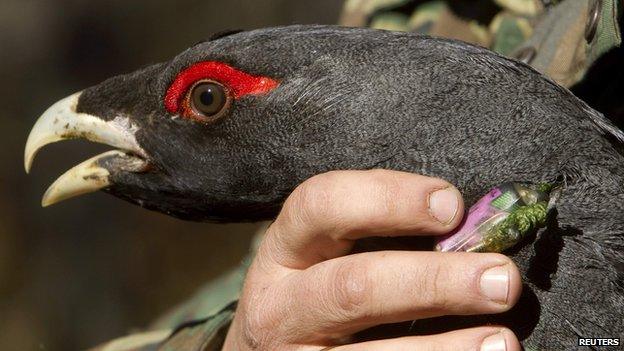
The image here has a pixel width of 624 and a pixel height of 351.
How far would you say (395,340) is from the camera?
2318 mm

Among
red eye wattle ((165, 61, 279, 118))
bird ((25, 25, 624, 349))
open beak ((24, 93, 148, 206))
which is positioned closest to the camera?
bird ((25, 25, 624, 349))

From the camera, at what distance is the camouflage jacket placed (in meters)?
3.12

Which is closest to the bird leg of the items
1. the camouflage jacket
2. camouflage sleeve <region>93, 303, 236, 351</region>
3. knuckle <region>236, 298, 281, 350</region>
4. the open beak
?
knuckle <region>236, 298, 281, 350</region>

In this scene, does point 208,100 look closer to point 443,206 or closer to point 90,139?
point 90,139

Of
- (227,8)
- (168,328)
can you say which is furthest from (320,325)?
(227,8)

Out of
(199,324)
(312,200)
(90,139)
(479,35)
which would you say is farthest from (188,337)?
(479,35)

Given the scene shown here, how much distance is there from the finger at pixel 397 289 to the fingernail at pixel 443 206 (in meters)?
0.09

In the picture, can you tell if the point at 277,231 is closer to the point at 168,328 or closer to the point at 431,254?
the point at 431,254

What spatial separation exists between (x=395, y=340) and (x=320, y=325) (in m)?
0.20

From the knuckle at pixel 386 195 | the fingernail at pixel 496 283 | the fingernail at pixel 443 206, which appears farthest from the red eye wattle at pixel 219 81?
the fingernail at pixel 496 283

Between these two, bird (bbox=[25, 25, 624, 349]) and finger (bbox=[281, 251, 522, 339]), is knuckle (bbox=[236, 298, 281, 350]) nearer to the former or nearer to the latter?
finger (bbox=[281, 251, 522, 339])

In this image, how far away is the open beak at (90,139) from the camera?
2.81 m

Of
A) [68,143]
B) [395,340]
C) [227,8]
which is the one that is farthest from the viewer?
[227,8]

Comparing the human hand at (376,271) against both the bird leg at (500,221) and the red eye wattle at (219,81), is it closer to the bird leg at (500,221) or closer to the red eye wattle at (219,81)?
the bird leg at (500,221)
